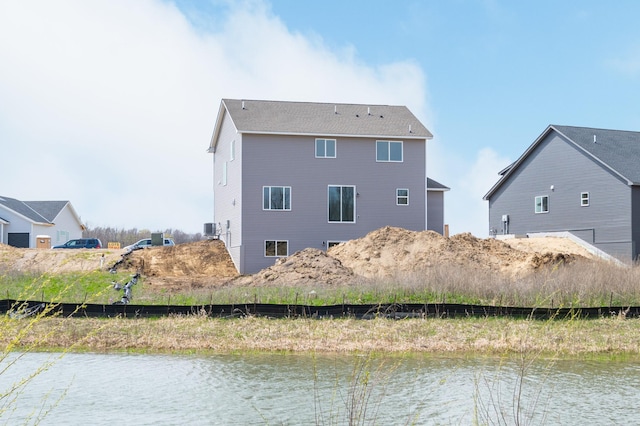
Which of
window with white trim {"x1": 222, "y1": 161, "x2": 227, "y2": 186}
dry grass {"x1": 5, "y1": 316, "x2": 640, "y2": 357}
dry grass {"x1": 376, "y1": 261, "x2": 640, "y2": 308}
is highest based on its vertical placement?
window with white trim {"x1": 222, "y1": 161, "x2": 227, "y2": 186}

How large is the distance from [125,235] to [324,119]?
5132 centimetres

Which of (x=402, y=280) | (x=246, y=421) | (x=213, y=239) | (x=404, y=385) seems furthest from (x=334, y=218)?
(x=246, y=421)

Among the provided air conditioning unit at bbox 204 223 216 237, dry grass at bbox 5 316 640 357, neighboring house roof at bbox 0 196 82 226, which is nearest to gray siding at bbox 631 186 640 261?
dry grass at bbox 5 316 640 357

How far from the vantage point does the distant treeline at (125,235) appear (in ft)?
261

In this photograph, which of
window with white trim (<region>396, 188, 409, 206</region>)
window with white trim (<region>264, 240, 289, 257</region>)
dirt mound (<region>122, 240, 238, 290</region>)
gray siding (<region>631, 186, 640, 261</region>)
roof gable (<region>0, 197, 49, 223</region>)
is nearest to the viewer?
dirt mound (<region>122, 240, 238, 290</region>)

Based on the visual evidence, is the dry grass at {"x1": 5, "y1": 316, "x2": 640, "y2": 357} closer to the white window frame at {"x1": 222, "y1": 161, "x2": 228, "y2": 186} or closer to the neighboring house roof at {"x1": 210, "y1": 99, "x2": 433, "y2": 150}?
the neighboring house roof at {"x1": 210, "y1": 99, "x2": 433, "y2": 150}

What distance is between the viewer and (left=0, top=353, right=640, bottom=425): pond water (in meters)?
9.76

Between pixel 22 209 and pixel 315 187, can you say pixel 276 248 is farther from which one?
pixel 22 209

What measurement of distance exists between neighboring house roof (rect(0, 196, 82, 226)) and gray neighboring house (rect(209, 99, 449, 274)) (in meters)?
23.6

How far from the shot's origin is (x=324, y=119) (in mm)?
38281

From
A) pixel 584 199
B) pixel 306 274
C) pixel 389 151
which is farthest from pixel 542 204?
pixel 306 274

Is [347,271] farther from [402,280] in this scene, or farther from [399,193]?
[399,193]

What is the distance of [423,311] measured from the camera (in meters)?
19.4

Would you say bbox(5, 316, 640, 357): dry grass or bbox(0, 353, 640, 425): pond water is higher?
bbox(5, 316, 640, 357): dry grass
